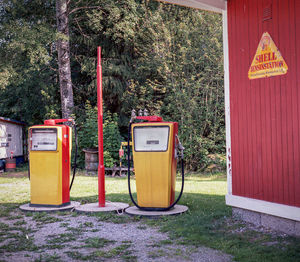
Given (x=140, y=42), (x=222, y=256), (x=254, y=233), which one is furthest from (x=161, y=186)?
(x=140, y=42)

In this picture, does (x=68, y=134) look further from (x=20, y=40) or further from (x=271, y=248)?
(x=20, y=40)

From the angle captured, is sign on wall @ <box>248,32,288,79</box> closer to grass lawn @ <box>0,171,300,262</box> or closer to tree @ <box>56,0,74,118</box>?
grass lawn @ <box>0,171,300,262</box>

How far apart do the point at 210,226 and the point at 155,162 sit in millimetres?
1436

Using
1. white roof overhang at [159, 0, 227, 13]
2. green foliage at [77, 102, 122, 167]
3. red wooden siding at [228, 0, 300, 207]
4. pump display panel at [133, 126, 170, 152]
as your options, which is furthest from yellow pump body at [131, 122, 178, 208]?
green foliage at [77, 102, 122, 167]

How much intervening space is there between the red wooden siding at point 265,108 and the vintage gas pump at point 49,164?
114 inches

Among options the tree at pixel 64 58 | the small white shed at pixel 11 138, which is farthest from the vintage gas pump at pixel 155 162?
the small white shed at pixel 11 138

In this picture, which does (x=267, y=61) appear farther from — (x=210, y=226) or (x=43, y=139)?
(x=43, y=139)

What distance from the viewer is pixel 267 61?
5281 millimetres

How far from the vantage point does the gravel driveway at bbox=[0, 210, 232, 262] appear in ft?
14.2

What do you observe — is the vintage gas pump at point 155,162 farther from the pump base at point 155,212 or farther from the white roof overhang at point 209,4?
the white roof overhang at point 209,4

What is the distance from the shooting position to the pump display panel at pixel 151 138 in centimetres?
645

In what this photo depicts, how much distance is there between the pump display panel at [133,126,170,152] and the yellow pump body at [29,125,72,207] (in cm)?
132

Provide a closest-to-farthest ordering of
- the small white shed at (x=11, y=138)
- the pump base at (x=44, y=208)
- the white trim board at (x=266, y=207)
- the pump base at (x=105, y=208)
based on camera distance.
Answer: the white trim board at (x=266, y=207) → the pump base at (x=105, y=208) → the pump base at (x=44, y=208) → the small white shed at (x=11, y=138)

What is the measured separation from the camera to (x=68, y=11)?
53.8ft
